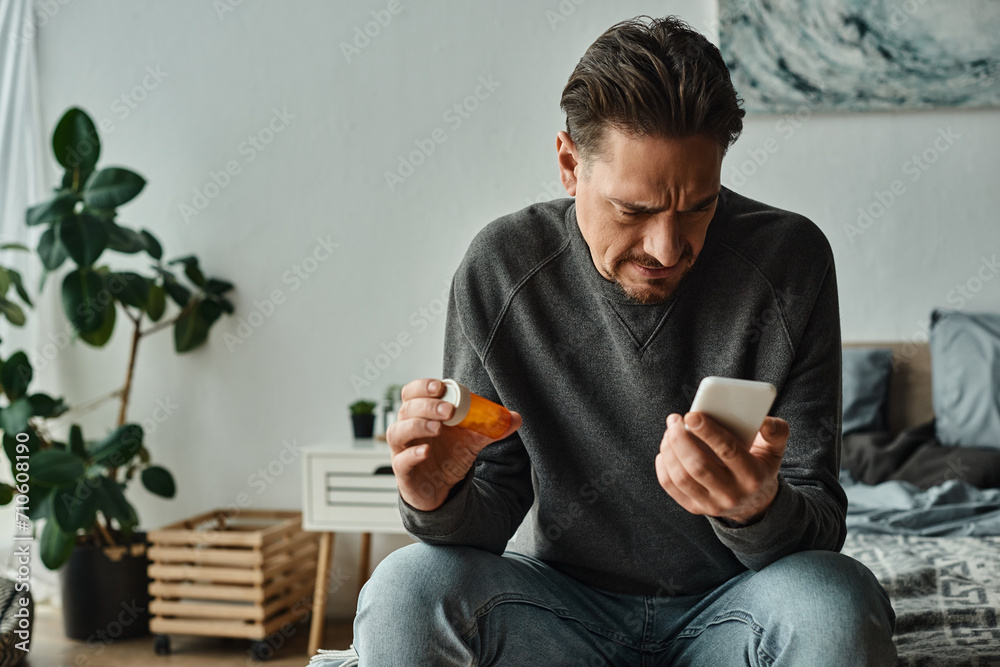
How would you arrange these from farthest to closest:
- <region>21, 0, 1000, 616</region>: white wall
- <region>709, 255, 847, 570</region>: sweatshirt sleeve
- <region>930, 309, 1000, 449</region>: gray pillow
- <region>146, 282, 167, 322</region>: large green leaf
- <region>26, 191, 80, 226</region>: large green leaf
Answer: <region>146, 282, 167, 322</region>: large green leaf, <region>21, 0, 1000, 616</region>: white wall, <region>26, 191, 80, 226</region>: large green leaf, <region>930, 309, 1000, 449</region>: gray pillow, <region>709, 255, 847, 570</region>: sweatshirt sleeve

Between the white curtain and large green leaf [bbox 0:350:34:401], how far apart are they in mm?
419

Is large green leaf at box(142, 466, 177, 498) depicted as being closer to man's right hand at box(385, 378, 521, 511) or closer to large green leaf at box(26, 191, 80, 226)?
large green leaf at box(26, 191, 80, 226)

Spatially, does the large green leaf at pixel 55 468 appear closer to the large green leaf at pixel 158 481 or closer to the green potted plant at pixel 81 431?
the green potted plant at pixel 81 431

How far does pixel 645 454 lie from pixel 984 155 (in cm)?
200

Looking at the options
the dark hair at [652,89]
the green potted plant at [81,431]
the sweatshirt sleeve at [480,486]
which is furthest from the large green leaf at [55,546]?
the dark hair at [652,89]

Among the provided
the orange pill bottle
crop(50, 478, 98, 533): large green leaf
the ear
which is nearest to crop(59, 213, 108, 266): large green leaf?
crop(50, 478, 98, 533): large green leaf

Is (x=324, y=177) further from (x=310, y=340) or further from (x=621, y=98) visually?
(x=621, y=98)

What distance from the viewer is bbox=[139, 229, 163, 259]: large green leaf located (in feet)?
8.79

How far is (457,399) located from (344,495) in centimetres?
166

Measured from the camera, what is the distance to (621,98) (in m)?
1.05

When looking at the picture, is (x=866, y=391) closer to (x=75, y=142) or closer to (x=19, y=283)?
(x=75, y=142)

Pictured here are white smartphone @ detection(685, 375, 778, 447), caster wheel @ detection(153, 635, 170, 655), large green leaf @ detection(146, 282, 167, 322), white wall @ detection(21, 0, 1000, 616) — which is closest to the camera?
white smartphone @ detection(685, 375, 778, 447)

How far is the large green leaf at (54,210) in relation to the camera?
243 cm

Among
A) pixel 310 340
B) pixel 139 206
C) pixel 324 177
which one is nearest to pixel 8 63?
pixel 139 206
